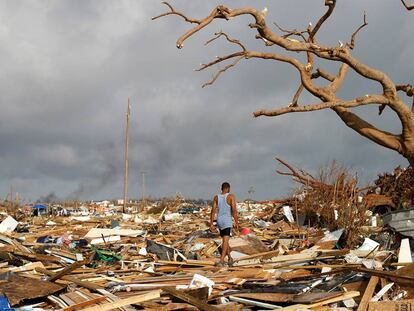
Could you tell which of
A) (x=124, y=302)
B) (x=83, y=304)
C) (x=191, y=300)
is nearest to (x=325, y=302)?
(x=191, y=300)

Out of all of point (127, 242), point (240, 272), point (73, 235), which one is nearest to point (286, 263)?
point (240, 272)

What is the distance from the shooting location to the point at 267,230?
16406 millimetres

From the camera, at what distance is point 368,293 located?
7.06m

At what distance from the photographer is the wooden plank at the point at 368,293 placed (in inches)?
268

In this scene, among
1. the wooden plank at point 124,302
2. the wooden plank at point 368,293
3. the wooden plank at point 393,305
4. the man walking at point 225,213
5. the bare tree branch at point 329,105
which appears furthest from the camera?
the man walking at point 225,213

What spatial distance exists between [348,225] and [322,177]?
419 cm

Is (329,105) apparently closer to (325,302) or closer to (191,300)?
(325,302)

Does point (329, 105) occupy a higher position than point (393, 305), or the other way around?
point (329, 105)

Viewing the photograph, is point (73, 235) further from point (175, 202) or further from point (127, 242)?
point (175, 202)

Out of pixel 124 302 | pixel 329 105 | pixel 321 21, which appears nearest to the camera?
pixel 124 302

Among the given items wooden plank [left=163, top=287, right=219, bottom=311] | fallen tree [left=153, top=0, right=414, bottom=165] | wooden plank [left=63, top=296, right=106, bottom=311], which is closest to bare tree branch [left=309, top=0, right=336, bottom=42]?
fallen tree [left=153, top=0, right=414, bottom=165]

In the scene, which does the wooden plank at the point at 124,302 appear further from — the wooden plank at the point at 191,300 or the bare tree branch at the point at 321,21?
the bare tree branch at the point at 321,21

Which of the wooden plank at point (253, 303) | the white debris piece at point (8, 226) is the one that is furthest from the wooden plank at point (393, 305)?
the white debris piece at point (8, 226)

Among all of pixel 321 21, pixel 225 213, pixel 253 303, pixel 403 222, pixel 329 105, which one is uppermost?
pixel 321 21
